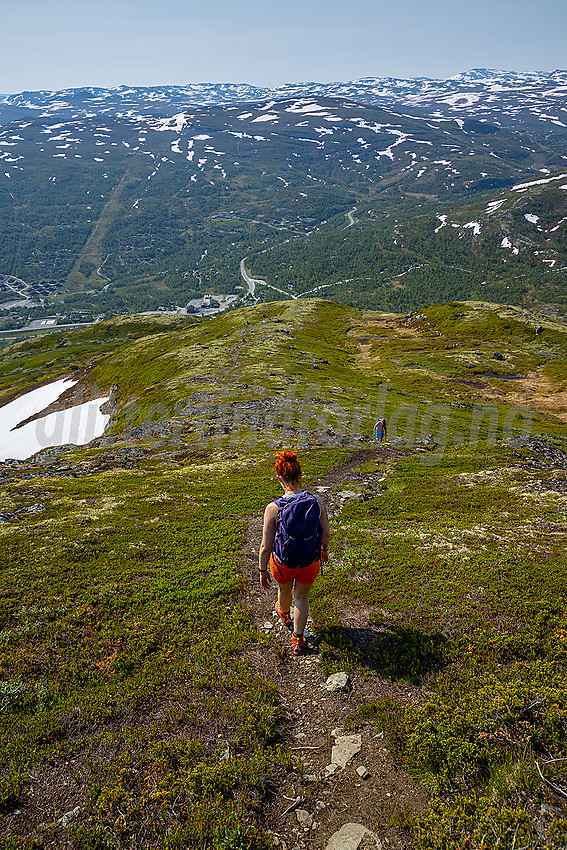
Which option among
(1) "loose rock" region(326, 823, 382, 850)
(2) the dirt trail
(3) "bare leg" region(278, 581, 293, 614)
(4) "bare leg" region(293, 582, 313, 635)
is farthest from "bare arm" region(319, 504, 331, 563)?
(1) "loose rock" region(326, 823, 382, 850)

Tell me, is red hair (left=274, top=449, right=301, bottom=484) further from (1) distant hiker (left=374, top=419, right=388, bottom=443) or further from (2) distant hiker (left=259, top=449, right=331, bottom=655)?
(1) distant hiker (left=374, top=419, right=388, bottom=443)

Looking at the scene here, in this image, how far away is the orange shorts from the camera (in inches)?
432

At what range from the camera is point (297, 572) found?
11.0 meters

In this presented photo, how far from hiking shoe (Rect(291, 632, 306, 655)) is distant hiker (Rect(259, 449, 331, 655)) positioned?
1.48m

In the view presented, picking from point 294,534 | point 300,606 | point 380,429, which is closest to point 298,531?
point 294,534

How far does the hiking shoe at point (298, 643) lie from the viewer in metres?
12.4

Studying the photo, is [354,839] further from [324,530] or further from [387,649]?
[324,530]

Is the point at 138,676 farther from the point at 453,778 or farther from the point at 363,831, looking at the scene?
the point at 453,778

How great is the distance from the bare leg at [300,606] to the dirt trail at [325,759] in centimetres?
119

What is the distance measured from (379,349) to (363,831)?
5237 inches

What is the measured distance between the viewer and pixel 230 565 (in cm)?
1914

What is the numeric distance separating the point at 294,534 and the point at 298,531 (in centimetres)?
14

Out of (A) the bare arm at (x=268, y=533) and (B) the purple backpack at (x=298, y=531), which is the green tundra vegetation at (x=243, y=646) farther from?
(B) the purple backpack at (x=298, y=531)

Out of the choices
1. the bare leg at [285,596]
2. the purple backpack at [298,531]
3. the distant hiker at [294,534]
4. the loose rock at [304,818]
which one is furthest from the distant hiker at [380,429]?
the loose rock at [304,818]
